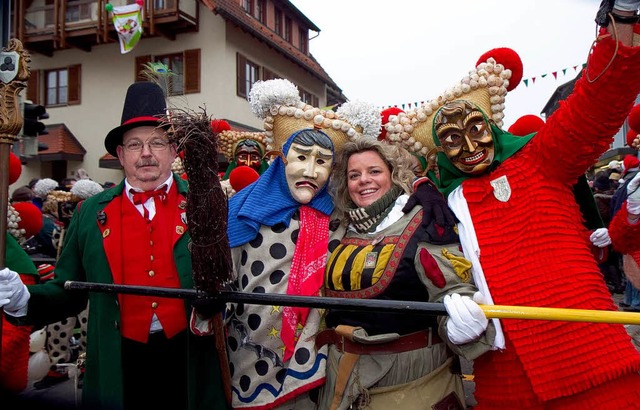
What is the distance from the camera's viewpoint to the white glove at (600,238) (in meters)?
2.64

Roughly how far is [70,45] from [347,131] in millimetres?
17092

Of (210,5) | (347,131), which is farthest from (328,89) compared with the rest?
(347,131)

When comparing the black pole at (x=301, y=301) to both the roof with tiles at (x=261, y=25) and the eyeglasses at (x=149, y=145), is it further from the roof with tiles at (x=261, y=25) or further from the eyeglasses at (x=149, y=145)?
the roof with tiles at (x=261, y=25)

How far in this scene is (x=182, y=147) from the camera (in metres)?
1.95

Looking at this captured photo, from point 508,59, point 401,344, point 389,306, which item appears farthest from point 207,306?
point 508,59

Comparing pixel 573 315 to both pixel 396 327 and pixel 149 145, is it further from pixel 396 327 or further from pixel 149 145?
pixel 149 145

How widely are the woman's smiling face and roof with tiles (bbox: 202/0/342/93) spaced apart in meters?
13.1

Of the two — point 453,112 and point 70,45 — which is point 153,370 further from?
point 70,45

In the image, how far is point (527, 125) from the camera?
3424 mm

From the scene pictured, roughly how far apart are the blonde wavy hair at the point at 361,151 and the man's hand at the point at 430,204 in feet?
0.40

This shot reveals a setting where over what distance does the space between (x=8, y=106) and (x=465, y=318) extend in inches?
85.3

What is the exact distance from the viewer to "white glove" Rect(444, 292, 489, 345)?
1937mm

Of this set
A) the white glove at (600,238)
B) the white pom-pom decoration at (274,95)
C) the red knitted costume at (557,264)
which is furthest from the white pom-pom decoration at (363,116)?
the white glove at (600,238)

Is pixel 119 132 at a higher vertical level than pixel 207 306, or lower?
higher
